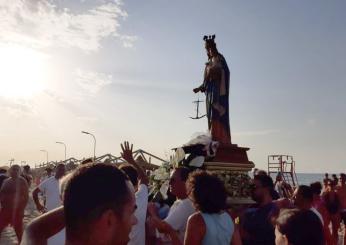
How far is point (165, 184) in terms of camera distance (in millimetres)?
6359

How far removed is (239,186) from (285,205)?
3933mm

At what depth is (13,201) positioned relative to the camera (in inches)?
355

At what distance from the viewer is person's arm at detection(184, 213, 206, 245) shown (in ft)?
11.4

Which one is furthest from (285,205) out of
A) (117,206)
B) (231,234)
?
(117,206)

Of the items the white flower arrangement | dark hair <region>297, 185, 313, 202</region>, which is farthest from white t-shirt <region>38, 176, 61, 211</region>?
dark hair <region>297, 185, 313, 202</region>

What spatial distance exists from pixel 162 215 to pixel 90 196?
3.88m

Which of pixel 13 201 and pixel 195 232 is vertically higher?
pixel 195 232

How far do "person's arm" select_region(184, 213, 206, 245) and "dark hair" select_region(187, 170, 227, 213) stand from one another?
0.13 meters

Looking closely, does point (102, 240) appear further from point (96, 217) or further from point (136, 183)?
point (136, 183)

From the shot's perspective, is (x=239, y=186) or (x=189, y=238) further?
(x=239, y=186)

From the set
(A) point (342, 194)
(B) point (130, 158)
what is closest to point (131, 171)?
(B) point (130, 158)

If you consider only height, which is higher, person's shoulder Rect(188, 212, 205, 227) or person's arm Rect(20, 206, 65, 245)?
person's arm Rect(20, 206, 65, 245)

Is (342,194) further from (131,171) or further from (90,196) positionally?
(90,196)

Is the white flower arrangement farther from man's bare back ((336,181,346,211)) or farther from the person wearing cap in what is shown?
man's bare back ((336,181,346,211))
